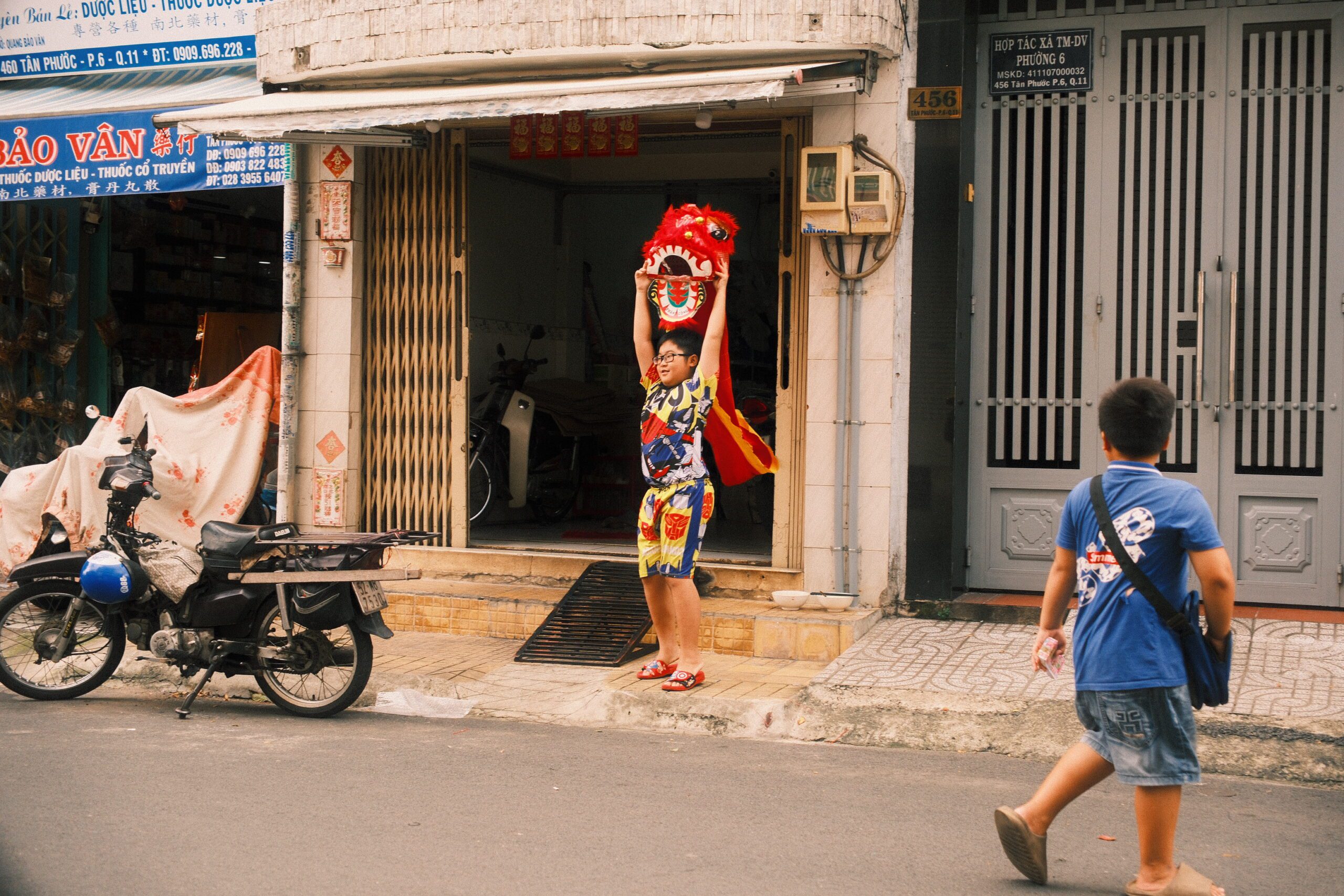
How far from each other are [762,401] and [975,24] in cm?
367

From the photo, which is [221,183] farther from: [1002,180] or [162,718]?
[1002,180]

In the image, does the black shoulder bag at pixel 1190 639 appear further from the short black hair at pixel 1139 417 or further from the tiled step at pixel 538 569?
the tiled step at pixel 538 569

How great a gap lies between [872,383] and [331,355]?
377 centimetres

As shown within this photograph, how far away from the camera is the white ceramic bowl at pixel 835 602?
7758mm

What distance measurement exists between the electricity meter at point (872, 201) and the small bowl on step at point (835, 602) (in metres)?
2.13

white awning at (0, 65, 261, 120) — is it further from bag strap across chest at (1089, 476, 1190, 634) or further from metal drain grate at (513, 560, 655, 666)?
Result: bag strap across chest at (1089, 476, 1190, 634)

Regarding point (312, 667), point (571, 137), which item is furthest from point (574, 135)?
point (312, 667)

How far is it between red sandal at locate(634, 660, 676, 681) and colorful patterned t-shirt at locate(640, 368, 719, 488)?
3.12ft

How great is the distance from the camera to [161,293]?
Result: 12031 mm

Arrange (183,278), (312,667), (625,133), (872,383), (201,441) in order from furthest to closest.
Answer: (183,278), (201,441), (625,133), (872,383), (312,667)

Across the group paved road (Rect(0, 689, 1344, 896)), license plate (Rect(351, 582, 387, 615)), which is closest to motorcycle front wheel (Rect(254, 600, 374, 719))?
license plate (Rect(351, 582, 387, 615))

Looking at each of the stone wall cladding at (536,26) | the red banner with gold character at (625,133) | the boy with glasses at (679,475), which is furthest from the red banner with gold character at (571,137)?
the boy with glasses at (679,475)

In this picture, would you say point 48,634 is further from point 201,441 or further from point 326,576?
point 201,441

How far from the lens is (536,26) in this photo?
8.34 meters
